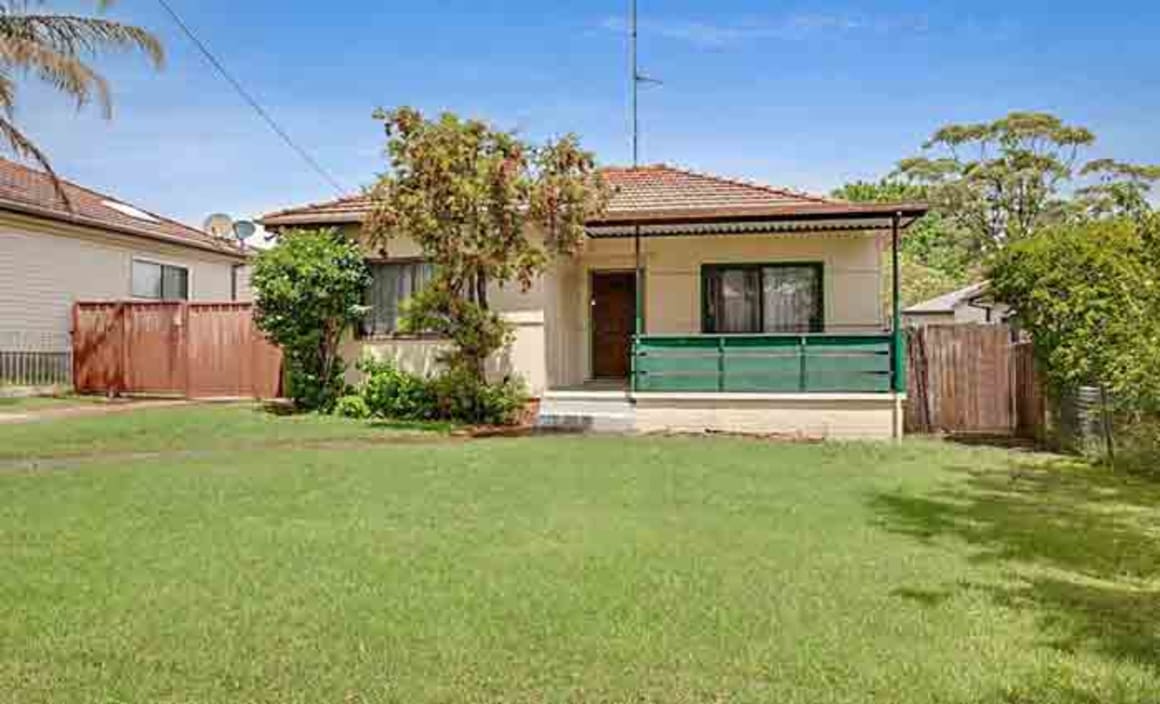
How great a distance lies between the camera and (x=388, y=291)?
15812 mm

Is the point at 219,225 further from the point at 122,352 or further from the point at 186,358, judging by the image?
the point at 186,358

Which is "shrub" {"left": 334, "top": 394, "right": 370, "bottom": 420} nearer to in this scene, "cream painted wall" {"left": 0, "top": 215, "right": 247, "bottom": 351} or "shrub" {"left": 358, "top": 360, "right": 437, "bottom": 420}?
"shrub" {"left": 358, "top": 360, "right": 437, "bottom": 420}

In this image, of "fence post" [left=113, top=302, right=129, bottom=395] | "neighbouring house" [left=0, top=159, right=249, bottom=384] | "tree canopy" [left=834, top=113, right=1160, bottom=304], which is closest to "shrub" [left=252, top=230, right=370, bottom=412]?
"fence post" [left=113, top=302, right=129, bottom=395]

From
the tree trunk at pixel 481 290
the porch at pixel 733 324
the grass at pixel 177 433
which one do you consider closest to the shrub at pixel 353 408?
the grass at pixel 177 433

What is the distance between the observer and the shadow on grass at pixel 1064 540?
14.7ft

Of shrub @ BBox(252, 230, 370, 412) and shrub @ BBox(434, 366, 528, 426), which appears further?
shrub @ BBox(252, 230, 370, 412)

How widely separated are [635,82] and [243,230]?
13.9 m

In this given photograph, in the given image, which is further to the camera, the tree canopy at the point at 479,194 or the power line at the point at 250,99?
the power line at the point at 250,99

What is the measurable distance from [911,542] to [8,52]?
1632cm

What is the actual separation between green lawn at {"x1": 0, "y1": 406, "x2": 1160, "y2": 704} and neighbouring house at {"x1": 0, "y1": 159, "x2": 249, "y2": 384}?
10913 millimetres

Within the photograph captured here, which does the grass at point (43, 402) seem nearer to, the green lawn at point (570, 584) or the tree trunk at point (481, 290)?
the green lawn at point (570, 584)

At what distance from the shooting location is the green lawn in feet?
12.1

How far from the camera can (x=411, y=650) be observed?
3.99m

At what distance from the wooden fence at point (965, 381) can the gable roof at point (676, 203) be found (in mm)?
2653
